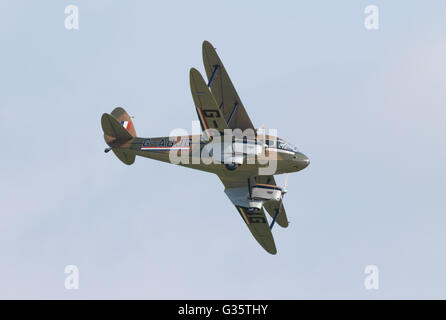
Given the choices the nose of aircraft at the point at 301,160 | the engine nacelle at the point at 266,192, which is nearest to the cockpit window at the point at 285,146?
the nose of aircraft at the point at 301,160

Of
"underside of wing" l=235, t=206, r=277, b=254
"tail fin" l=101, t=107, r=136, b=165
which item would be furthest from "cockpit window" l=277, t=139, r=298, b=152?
"tail fin" l=101, t=107, r=136, b=165

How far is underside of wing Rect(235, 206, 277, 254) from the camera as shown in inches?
2035

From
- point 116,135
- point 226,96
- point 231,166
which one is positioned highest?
point 226,96

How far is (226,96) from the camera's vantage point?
4753cm

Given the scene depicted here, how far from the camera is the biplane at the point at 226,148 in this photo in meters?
45.4

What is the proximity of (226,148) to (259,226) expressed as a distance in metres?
8.81

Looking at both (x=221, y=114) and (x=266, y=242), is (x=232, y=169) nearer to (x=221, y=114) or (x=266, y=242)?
(x=221, y=114)

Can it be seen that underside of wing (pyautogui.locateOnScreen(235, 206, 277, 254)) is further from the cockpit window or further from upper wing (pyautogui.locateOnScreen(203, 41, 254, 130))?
upper wing (pyautogui.locateOnScreen(203, 41, 254, 130))

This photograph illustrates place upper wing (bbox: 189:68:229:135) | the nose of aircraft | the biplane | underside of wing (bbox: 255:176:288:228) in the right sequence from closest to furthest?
upper wing (bbox: 189:68:229:135) → the biplane → the nose of aircraft → underside of wing (bbox: 255:176:288:228)

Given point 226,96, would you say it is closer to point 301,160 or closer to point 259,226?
point 301,160

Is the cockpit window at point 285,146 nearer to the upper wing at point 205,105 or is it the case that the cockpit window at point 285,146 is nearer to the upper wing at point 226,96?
the upper wing at point 226,96

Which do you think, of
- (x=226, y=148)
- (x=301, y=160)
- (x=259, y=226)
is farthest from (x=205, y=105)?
(x=259, y=226)

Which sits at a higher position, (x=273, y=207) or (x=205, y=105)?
(x=205, y=105)

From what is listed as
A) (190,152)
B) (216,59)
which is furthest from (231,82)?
(190,152)
